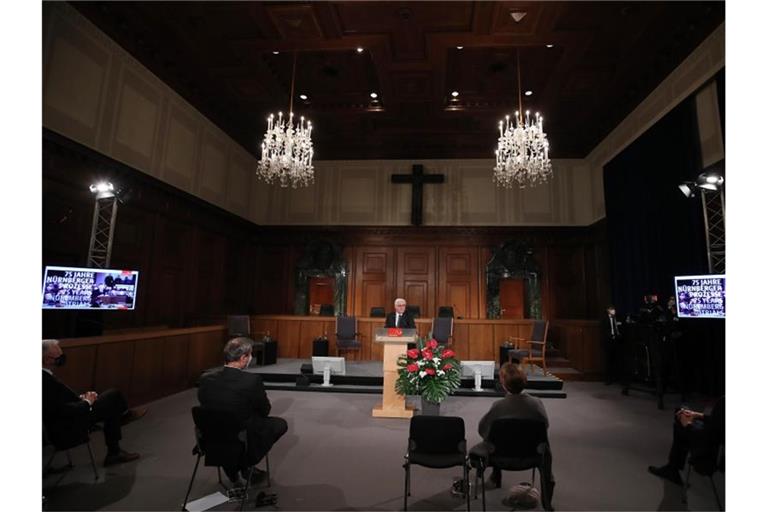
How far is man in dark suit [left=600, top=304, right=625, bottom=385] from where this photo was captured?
6.71m

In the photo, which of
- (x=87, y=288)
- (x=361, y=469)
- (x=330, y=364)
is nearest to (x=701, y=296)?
(x=361, y=469)

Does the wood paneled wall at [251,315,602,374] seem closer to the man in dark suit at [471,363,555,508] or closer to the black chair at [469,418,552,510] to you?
the man in dark suit at [471,363,555,508]

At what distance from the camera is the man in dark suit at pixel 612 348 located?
671cm

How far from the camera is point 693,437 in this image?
288cm

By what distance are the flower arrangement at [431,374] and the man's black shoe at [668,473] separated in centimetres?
183

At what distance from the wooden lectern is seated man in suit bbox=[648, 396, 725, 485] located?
2664mm

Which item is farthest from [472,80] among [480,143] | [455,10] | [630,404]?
[630,404]

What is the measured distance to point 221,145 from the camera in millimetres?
8953

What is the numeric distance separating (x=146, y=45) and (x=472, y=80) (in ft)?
18.0

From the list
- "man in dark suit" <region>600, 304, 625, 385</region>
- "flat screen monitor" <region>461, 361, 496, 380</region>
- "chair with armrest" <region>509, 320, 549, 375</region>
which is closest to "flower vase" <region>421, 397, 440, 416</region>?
"flat screen monitor" <region>461, 361, 496, 380</region>

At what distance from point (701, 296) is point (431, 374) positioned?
3827mm

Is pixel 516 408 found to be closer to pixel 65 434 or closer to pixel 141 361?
pixel 65 434

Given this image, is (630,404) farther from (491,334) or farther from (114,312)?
(114,312)

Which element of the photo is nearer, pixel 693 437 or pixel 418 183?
pixel 693 437
